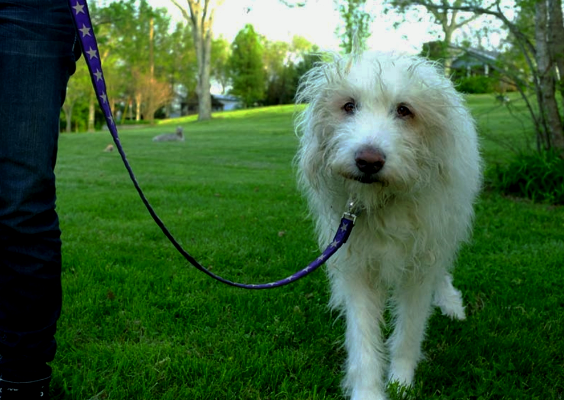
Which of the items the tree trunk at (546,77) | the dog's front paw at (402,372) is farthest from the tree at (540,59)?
the dog's front paw at (402,372)

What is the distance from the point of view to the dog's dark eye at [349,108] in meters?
2.67

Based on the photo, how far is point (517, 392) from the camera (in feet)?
8.98

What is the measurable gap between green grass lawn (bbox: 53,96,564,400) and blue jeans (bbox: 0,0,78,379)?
1.77 feet

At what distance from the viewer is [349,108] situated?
269cm

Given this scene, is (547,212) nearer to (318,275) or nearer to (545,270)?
(545,270)

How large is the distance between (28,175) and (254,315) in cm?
189

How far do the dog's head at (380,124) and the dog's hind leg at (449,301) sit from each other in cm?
141

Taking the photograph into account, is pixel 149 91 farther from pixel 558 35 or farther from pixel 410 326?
pixel 410 326

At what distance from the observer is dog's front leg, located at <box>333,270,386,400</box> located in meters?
2.81

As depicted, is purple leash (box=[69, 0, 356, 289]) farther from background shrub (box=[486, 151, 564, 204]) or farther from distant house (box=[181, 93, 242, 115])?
distant house (box=[181, 93, 242, 115])

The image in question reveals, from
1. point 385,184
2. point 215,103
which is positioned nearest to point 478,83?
point 385,184

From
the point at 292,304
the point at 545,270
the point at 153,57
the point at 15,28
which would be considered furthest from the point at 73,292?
the point at 153,57

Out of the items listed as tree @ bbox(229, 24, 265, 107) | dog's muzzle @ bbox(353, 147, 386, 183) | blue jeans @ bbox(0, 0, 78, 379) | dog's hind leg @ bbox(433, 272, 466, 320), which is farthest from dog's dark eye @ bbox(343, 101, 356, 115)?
tree @ bbox(229, 24, 265, 107)

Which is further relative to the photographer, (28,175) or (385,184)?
(385,184)
